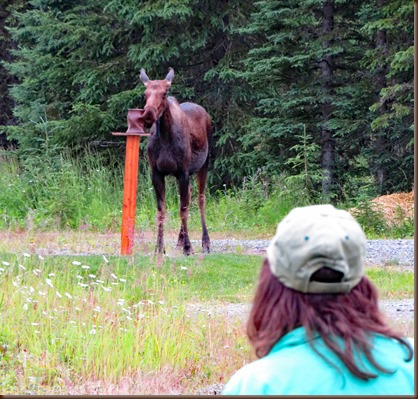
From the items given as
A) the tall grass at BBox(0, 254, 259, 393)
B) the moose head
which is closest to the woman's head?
the tall grass at BBox(0, 254, 259, 393)

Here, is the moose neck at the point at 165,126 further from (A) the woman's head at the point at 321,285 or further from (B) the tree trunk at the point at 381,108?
(A) the woman's head at the point at 321,285

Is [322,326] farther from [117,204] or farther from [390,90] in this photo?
[117,204]

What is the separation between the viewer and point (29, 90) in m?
27.8

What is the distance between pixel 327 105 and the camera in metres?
21.1

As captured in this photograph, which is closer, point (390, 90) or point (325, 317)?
point (325, 317)

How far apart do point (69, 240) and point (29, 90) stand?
46.7 feet

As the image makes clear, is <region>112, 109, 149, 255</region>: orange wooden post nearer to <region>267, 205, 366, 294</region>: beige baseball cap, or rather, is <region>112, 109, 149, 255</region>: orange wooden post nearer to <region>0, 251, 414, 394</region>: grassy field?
<region>0, 251, 414, 394</region>: grassy field

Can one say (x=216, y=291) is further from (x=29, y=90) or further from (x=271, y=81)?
(x=29, y=90)

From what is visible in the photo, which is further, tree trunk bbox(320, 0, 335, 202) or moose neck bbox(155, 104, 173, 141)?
tree trunk bbox(320, 0, 335, 202)

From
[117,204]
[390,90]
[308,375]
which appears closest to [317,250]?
[308,375]

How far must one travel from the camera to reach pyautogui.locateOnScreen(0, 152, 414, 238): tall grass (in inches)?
682

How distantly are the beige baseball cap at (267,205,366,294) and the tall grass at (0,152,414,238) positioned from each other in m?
13.5

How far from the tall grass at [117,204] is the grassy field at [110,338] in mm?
7557

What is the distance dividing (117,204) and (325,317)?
17.1 metres
